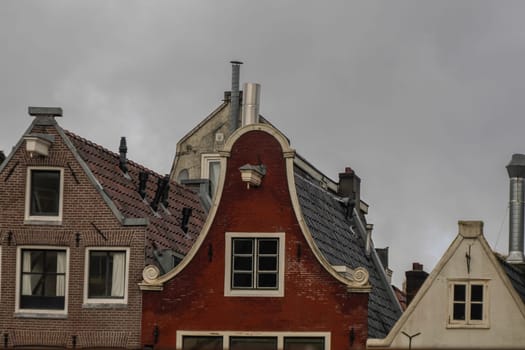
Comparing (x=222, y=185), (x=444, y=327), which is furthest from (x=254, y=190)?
(x=444, y=327)

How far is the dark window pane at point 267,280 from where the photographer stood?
192 ft

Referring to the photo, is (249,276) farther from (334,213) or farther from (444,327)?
(334,213)

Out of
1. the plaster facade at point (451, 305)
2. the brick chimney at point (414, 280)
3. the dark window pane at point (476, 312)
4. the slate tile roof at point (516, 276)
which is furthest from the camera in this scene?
the brick chimney at point (414, 280)

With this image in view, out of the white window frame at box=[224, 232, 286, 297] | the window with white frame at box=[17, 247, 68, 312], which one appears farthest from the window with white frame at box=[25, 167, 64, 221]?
the white window frame at box=[224, 232, 286, 297]

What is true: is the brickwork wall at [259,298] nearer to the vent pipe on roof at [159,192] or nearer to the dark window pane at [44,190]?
the dark window pane at [44,190]

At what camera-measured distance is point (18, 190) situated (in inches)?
2346

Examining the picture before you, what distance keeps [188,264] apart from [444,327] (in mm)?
6803

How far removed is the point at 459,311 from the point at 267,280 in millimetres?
5011

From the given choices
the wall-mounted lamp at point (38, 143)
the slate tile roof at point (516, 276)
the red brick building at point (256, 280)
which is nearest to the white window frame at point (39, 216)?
the wall-mounted lamp at point (38, 143)

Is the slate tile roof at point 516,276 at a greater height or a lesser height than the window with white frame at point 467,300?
greater

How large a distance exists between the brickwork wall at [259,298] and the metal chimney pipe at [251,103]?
28.5 feet

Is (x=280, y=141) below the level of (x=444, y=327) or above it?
above

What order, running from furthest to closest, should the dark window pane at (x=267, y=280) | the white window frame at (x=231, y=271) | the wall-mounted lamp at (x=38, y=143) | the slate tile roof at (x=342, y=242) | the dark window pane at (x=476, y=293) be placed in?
the slate tile roof at (x=342, y=242) → the wall-mounted lamp at (x=38, y=143) → the dark window pane at (x=267, y=280) → the white window frame at (x=231, y=271) → the dark window pane at (x=476, y=293)

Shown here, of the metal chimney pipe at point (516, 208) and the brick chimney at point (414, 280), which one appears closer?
the brick chimney at point (414, 280)
